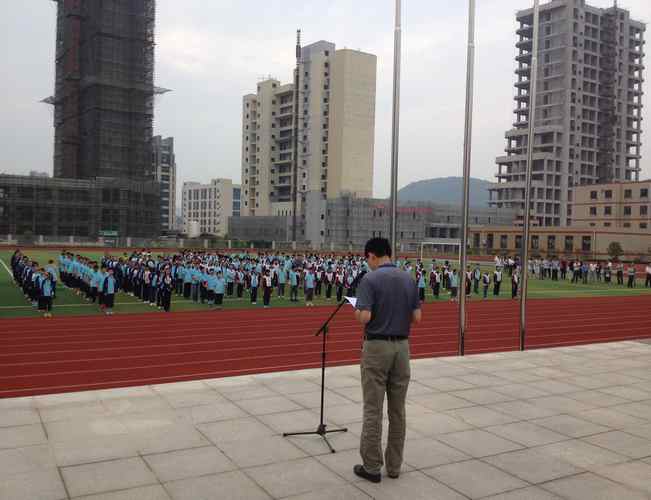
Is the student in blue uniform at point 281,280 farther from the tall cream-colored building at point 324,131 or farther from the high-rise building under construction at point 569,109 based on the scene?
the high-rise building under construction at point 569,109

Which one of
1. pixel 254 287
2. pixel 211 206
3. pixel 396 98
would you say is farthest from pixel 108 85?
pixel 211 206

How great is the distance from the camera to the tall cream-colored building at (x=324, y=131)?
93250mm

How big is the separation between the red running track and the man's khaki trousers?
5.28m

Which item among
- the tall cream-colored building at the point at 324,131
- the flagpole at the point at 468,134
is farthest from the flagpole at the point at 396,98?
the tall cream-colored building at the point at 324,131

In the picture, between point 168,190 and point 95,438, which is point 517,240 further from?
point 168,190

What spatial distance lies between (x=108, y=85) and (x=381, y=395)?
74588mm

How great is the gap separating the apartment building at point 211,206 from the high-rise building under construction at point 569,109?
2772 inches

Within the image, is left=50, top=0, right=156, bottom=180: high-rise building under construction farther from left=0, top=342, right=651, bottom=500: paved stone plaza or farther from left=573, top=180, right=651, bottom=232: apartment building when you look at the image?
left=0, top=342, right=651, bottom=500: paved stone plaza

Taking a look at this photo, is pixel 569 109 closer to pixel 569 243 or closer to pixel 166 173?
pixel 569 243

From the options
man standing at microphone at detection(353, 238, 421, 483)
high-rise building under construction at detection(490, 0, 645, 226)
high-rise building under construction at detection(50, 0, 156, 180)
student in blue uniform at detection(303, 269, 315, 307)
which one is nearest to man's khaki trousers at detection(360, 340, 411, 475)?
man standing at microphone at detection(353, 238, 421, 483)

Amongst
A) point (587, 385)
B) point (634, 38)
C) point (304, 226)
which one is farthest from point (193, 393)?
point (634, 38)

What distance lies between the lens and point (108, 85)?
71.6 metres

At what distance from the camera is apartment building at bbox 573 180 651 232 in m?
78.3

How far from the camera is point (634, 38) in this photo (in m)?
108
